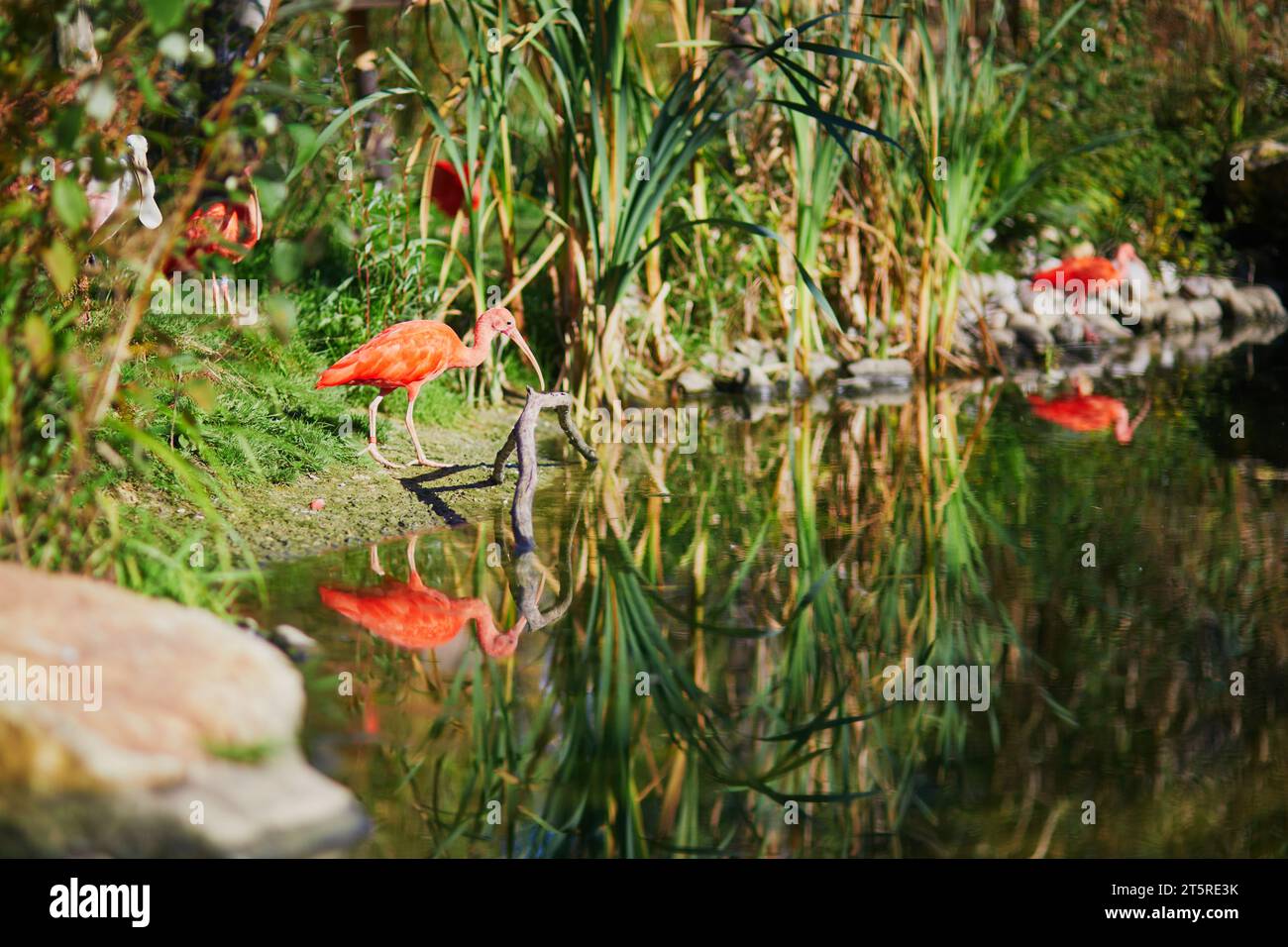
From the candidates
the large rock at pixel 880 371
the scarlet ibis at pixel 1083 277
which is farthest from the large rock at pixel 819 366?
the scarlet ibis at pixel 1083 277

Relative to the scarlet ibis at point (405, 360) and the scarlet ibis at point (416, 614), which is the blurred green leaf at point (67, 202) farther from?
the scarlet ibis at point (405, 360)

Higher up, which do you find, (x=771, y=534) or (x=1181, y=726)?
(x=771, y=534)

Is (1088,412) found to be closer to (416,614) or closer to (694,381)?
(694,381)

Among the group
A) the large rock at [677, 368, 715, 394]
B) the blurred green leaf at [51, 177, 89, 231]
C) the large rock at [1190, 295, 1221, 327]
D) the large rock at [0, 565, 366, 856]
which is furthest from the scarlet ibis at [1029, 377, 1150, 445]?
the blurred green leaf at [51, 177, 89, 231]

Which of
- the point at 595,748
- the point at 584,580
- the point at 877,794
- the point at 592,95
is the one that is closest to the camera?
the point at 877,794

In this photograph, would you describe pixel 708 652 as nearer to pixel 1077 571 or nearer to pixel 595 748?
pixel 595 748

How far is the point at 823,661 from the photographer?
369 cm

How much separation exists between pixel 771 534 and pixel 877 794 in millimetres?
2064

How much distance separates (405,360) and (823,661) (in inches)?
87.6

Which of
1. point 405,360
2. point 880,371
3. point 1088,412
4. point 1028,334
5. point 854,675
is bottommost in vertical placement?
point 854,675

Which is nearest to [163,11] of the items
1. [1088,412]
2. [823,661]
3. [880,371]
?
[823,661]

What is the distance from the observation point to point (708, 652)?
3727mm

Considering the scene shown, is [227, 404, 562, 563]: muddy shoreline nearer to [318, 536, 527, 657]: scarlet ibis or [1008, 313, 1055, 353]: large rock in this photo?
[318, 536, 527, 657]: scarlet ibis
